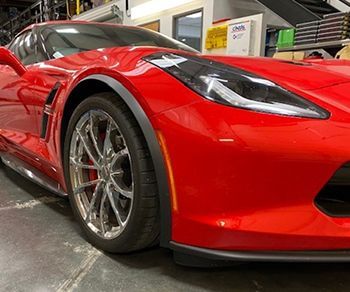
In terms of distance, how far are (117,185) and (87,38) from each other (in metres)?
1.19

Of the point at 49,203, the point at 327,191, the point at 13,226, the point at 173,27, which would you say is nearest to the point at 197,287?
the point at 327,191

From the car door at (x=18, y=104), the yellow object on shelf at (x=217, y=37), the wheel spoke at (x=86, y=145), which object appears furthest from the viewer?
the yellow object on shelf at (x=217, y=37)

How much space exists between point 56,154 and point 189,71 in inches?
31.4

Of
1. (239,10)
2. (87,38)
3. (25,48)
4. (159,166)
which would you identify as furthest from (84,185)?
(239,10)

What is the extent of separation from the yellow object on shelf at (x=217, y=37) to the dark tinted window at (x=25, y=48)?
3873 mm

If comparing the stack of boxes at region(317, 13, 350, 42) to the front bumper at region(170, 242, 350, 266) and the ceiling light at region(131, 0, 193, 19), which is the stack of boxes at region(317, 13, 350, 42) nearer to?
the ceiling light at region(131, 0, 193, 19)

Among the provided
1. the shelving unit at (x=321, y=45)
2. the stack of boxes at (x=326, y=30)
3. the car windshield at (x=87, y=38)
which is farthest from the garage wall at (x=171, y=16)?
the car windshield at (x=87, y=38)

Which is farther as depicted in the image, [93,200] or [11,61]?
[11,61]

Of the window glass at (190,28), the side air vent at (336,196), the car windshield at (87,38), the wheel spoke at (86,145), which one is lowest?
the window glass at (190,28)

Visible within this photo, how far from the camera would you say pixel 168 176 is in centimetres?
116

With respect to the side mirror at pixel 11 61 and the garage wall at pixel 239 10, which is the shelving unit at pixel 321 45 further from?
the side mirror at pixel 11 61

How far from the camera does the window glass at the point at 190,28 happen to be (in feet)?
24.1

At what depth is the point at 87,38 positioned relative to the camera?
88.3 inches

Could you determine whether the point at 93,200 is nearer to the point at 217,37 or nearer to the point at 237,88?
the point at 237,88
